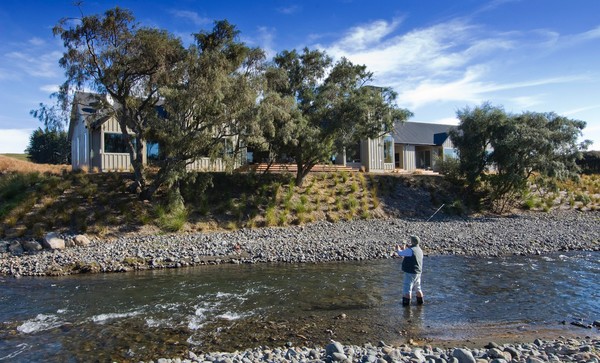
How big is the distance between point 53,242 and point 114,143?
36.2 feet

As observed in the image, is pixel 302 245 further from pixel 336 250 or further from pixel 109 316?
pixel 109 316

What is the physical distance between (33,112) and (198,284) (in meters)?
13.3

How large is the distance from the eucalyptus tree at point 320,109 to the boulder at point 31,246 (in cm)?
1103

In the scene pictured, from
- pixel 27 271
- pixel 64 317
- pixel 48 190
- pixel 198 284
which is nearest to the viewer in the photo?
pixel 64 317

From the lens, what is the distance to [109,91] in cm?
2141

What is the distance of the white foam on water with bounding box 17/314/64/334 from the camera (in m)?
9.45

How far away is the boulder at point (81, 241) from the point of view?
19.2m

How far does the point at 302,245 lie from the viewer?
19188 millimetres

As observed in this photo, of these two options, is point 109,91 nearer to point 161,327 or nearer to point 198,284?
point 198,284

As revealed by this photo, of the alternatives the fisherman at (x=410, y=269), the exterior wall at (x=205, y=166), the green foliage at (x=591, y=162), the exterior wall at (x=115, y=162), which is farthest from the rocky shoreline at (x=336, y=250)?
the green foliage at (x=591, y=162)

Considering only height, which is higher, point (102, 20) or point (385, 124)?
point (102, 20)

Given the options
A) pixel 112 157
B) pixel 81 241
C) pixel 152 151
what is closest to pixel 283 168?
pixel 152 151

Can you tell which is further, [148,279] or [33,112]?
[33,112]

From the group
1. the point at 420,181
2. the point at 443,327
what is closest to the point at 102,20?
the point at 443,327
